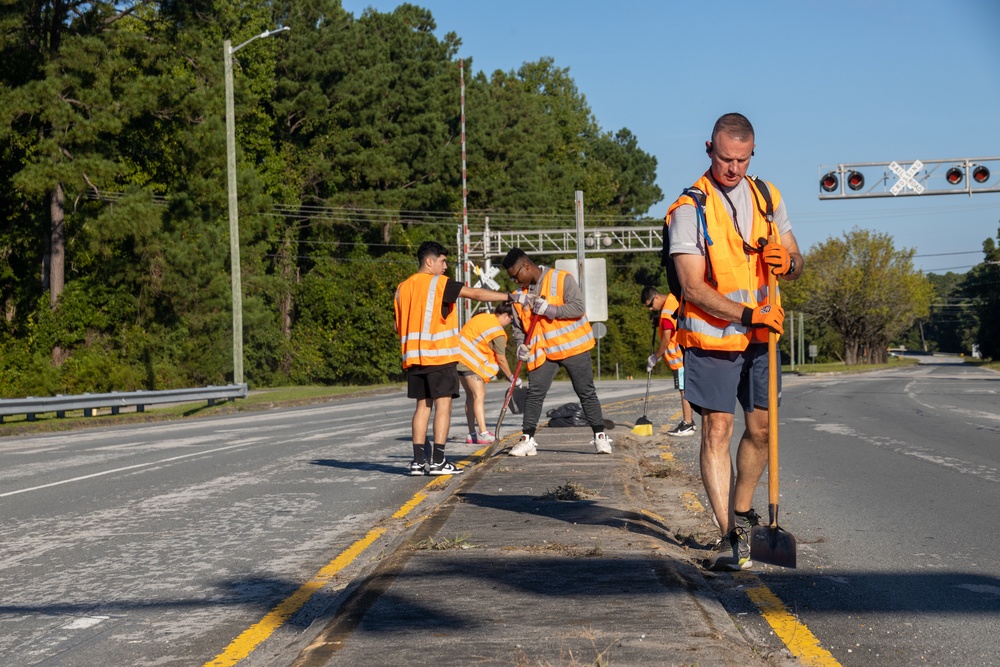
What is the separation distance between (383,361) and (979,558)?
54.8m

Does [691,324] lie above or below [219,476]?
above

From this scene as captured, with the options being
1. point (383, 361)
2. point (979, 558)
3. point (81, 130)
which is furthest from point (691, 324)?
point (383, 361)

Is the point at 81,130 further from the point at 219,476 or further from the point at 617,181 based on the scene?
the point at 617,181

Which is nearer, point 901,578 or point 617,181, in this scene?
point 901,578

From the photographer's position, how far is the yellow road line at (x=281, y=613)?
16.2 ft

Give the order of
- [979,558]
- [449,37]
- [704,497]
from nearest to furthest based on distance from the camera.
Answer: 1. [979,558]
2. [704,497]
3. [449,37]

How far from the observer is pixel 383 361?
60.6 m

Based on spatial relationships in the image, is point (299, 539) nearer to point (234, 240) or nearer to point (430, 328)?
point (430, 328)

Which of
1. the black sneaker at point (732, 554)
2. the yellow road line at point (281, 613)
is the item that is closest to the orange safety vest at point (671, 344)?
the yellow road line at point (281, 613)

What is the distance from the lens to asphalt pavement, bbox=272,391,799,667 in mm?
4328

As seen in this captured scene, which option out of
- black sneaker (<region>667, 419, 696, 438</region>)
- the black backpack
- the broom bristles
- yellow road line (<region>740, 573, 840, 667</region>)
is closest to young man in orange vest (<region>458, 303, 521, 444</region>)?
the broom bristles

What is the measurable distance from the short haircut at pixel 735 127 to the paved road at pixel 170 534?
121 inches

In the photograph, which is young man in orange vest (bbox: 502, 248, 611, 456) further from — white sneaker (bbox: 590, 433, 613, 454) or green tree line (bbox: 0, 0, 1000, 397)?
green tree line (bbox: 0, 0, 1000, 397)

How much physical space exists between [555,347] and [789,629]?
6.51 meters
